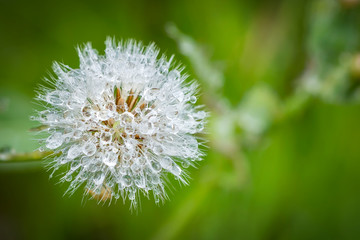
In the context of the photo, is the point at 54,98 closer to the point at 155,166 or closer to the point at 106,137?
the point at 106,137

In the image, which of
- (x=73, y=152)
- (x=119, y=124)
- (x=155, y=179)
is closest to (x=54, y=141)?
(x=73, y=152)

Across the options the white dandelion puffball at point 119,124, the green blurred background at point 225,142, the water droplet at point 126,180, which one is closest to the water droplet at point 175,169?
the white dandelion puffball at point 119,124

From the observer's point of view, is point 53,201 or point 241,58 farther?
point 241,58

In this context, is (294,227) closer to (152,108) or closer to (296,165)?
(296,165)

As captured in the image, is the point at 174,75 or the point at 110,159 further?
the point at 174,75

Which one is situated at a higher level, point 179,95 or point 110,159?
point 179,95

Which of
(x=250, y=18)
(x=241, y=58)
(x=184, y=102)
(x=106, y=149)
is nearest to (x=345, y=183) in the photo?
(x=241, y=58)

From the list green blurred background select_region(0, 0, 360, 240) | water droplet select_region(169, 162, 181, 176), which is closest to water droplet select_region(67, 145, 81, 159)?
water droplet select_region(169, 162, 181, 176)

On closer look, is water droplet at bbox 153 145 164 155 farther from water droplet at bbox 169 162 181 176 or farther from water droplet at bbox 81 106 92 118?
water droplet at bbox 81 106 92 118
